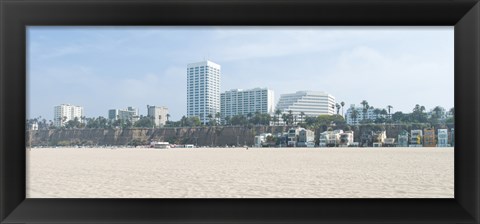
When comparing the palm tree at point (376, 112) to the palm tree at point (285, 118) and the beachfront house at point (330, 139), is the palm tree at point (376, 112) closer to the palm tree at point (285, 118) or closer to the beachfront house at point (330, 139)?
the beachfront house at point (330, 139)

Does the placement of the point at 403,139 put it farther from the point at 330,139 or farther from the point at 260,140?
the point at 260,140

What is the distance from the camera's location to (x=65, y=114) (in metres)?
60.8

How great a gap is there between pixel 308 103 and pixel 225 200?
55.5 meters

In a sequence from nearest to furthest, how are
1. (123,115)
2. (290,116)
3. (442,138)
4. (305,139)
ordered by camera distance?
(442,138) < (305,139) < (290,116) < (123,115)

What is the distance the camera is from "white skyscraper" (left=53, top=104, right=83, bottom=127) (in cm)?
5915

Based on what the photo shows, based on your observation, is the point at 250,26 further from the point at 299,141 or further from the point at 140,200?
the point at 299,141

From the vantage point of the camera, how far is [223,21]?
1657 millimetres

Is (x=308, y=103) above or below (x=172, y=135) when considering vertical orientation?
above

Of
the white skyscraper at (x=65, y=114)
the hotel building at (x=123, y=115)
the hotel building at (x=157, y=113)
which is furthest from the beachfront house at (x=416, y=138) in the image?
the white skyscraper at (x=65, y=114)

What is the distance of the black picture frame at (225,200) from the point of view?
1604 mm

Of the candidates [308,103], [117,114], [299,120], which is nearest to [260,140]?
[299,120]

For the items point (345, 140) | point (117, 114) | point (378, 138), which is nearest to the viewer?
point (345, 140)

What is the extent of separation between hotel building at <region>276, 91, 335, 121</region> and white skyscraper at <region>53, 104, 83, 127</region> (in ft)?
87.6
